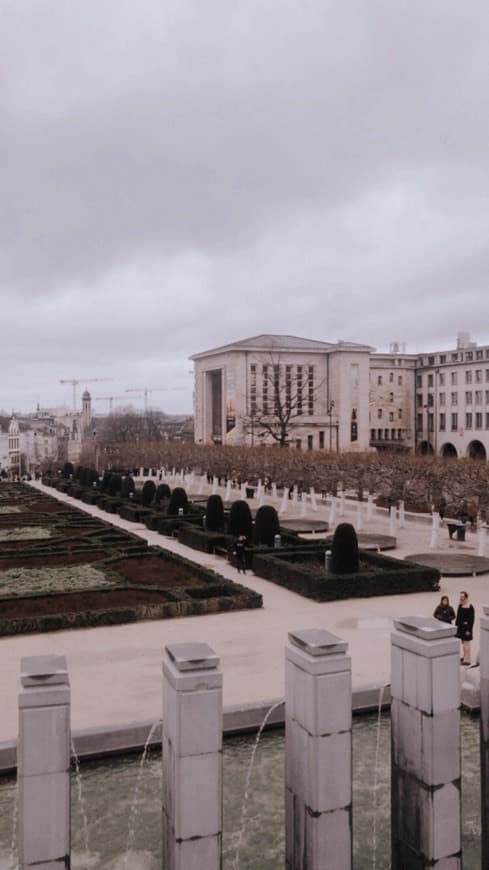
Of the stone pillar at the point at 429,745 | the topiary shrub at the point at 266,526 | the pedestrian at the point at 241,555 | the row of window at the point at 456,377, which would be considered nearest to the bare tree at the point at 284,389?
the row of window at the point at 456,377

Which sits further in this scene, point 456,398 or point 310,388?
→ point 310,388

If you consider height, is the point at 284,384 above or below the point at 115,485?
above

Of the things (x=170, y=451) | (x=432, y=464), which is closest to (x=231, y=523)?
(x=432, y=464)

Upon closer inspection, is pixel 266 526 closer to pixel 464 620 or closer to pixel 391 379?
pixel 464 620

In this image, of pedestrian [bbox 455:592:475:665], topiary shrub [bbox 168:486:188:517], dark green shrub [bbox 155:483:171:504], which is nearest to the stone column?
pedestrian [bbox 455:592:475:665]

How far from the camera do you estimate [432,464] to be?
122 ft

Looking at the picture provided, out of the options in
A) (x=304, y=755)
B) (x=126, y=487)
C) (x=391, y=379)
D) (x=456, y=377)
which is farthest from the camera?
(x=391, y=379)

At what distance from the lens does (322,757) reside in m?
6.80

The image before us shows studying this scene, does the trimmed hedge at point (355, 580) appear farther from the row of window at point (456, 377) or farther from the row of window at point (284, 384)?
the row of window at point (284, 384)

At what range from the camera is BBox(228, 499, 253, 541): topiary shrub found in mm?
26141

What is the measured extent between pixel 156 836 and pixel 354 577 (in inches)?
448

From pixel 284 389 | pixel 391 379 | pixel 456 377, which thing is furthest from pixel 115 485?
pixel 391 379

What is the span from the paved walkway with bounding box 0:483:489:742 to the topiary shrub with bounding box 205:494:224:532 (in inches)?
273

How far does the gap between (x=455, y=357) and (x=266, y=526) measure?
70.6m
